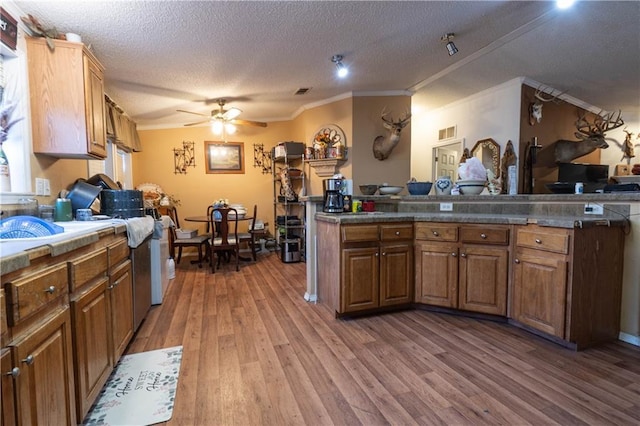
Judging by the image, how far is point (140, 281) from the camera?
2.38 m

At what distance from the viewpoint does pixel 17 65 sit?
1903 mm

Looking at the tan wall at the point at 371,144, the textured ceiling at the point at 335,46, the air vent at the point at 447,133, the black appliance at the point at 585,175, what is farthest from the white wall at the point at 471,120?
the black appliance at the point at 585,175

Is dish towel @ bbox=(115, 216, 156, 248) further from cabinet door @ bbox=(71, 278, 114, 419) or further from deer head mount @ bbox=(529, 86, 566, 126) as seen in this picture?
deer head mount @ bbox=(529, 86, 566, 126)

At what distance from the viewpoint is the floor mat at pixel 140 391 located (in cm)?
147

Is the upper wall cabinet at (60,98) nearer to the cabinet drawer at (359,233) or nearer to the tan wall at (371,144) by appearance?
the cabinet drawer at (359,233)

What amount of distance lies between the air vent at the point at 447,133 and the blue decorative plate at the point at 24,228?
5.29 meters

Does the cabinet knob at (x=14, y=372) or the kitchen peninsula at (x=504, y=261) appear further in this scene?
the kitchen peninsula at (x=504, y=261)

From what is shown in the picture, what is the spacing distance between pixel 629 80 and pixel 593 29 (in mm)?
1939

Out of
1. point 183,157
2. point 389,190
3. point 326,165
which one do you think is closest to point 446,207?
point 389,190

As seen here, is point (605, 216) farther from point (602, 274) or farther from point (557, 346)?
point (557, 346)

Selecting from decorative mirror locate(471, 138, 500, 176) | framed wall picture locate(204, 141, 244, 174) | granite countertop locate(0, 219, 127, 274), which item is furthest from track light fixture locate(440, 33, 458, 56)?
framed wall picture locate(204, 141, 244, 174)

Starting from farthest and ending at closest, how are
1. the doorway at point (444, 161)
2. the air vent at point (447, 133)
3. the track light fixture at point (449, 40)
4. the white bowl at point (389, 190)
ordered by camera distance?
the doorway at point (444, 161) → the air vent at point (447, 133) → the white bowl at point (389, 190) → the track light fixture at point (449, 40)

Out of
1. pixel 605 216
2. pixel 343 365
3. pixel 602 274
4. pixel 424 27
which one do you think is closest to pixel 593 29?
pixel 424 27

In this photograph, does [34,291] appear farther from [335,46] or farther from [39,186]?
[335,46]
